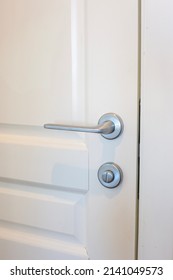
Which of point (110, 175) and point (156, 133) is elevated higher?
point (156, 133)

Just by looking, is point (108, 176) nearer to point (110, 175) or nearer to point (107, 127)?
point (110, 175)

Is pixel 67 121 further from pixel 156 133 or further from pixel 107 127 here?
pixel 156 133

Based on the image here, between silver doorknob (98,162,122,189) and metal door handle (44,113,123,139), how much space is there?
0.22 ft

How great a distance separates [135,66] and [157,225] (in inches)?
13.7

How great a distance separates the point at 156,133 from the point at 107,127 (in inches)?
4.1

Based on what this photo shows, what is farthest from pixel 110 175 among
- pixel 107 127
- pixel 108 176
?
pixel 107 127

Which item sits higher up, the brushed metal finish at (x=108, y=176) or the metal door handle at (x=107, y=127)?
the metal door handle at (x=107, y=127)

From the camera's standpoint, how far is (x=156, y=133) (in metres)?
0.63

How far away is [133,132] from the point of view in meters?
0.66

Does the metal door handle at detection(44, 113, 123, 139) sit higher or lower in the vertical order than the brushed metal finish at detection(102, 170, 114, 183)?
higher

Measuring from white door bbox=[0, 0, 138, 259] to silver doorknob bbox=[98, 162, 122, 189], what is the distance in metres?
0.01

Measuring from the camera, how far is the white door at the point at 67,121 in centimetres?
66

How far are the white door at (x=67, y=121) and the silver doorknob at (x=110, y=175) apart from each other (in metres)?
0.01

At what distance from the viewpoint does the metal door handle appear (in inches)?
25.7
